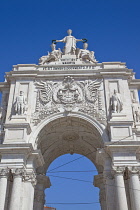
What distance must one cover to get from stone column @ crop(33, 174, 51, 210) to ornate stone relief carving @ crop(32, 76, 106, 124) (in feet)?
16.9

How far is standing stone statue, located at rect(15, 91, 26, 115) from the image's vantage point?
17.1 meters

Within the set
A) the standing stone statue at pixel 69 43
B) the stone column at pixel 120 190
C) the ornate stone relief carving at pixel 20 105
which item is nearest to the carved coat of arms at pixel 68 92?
the ornate stone relief carving at pixel 20 105

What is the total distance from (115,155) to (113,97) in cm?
423

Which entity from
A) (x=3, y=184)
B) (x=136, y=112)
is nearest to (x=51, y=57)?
(x=136, y=112)

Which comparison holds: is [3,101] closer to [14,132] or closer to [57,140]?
[14,132]

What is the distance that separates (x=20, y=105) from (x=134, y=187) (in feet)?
28.9

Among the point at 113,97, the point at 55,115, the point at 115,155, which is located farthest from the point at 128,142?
the point at 55,115

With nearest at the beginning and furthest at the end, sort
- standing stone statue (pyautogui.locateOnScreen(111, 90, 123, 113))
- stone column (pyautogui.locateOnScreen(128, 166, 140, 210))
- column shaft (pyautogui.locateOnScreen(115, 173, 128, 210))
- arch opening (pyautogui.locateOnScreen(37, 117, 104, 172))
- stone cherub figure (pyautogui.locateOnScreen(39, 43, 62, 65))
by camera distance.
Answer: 1. column shaft (pyautogui.locateOnScreen(115, 173, 128, 210))
2. stone column (pyautogui.locateOnScreen(128, 166, 140, 210))
3. standing stone statue (pyautogui.locateOnScreen(111, 90, 123, 113))
4. arch opening (pyautogui.locateOnScreen(37, 117, 104, 172))
5. stone cherub figure (pyautogui.locateOnScreen(39, 43, 62, 65))

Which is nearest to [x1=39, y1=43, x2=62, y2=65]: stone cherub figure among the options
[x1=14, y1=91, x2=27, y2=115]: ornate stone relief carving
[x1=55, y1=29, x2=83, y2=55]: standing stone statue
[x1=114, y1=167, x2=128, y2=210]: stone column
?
[x1=55, y1=29, x2=83, y2=55]: standing stone statue

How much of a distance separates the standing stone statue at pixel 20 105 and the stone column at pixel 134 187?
25.6 ft

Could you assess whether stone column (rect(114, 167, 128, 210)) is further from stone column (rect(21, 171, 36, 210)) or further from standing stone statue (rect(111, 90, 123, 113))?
stone column (rect(21, 171, 36, 210))

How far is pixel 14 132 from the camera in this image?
16.2 meters

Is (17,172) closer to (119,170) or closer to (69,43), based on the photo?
(119,170)

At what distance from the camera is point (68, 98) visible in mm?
18078
